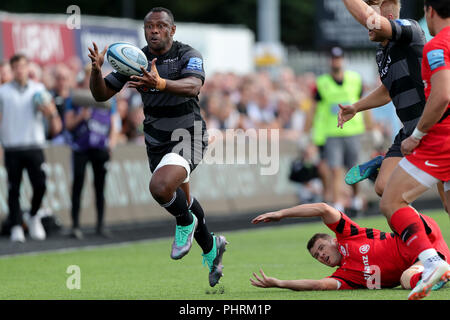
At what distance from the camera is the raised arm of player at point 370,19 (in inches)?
312

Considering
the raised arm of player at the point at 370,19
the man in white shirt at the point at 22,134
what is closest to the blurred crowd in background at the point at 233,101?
the man in white shirt at the point at 22,134

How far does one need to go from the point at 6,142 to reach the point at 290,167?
7146 millimetres

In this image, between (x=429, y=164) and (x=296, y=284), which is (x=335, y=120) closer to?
(x=296, y=284)

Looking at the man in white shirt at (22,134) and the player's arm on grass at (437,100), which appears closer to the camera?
the player's arm on grass at (437,100)

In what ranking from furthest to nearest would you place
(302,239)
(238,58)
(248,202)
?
(238,58)
(248,202)
(302,239)

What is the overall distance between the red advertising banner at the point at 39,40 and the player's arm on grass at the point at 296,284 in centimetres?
1580

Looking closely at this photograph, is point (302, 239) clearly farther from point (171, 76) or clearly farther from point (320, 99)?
point (171, 76)

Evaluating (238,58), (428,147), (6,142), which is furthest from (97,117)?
(238,58)

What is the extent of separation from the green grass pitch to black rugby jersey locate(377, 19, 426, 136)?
5.17ft

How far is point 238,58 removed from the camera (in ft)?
101

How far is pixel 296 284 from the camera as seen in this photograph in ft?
26.9

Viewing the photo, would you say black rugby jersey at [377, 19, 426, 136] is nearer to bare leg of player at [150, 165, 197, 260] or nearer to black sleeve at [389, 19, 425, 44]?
black sleeve at [389, 19, 425, 44]

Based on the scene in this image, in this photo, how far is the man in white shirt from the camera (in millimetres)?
14086

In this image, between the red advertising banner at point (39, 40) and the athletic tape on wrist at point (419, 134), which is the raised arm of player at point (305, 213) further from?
the red advertising banner at point (39, 40)
